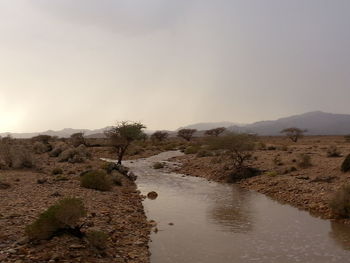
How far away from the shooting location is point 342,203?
19.3 metres

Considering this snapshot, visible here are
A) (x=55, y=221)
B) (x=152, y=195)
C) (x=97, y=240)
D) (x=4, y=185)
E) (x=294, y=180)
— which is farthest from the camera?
(x=294, y=180)

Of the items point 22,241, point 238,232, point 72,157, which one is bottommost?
point 238,232

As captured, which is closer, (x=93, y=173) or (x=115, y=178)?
(x=93, y=173)

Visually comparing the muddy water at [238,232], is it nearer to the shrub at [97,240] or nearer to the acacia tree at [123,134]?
the shrub at [97,240]

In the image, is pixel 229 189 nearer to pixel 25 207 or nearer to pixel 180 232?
pixel 180 232

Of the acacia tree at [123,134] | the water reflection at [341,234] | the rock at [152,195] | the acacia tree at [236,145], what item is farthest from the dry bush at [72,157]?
the water reflection at [341,234]

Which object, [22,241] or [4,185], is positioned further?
[4,185]

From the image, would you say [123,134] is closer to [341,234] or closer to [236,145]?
[236,145]

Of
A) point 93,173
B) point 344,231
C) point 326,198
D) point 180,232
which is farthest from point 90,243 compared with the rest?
point 326,198

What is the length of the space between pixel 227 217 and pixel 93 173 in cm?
1003

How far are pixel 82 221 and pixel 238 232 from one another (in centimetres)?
690

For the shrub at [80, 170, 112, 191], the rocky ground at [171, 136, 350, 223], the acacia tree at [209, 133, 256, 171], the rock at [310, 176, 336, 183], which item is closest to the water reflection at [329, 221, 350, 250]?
the rocky ground at [171, 136, 350, 223]

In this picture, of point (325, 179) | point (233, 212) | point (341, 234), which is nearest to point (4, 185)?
point (233, 212)

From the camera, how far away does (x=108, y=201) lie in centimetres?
2095
